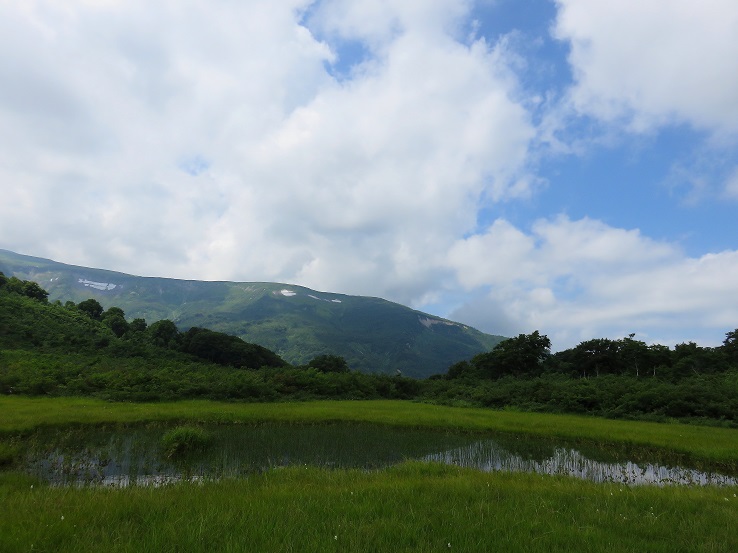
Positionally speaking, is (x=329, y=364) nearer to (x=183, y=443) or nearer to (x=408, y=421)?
(x=408, y=421)

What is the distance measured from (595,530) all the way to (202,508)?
644 centimetres

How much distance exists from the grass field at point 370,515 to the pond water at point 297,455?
305 cm

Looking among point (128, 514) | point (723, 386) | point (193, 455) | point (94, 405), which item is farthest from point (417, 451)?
point (723, 386)

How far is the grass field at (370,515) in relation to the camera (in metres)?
5.16

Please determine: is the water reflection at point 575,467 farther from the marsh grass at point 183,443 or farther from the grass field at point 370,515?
the marsh grass at point 183,443

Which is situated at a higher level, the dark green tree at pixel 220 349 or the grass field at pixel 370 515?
the grass field at pixel 370 515

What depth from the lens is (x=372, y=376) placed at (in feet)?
175

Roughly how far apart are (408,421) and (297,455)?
36.9 feet

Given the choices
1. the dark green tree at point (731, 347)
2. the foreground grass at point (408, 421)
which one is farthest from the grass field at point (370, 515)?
the dark green tree at point (731, 347)

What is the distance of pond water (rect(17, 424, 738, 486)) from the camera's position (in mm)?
12211

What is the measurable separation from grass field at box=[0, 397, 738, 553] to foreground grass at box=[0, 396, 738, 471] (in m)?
10.4

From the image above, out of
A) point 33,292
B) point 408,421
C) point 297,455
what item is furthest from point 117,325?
point 297,455

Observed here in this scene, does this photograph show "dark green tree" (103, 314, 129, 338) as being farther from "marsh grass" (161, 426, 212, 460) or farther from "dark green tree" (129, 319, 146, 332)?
"marsh grass" (161, 426, 212, 460)

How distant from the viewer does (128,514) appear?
6.18 meters
